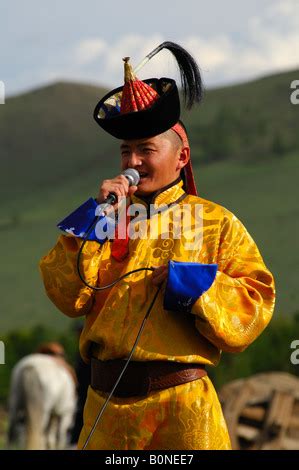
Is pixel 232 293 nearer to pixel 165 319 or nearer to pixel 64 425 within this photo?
pixel 165 319

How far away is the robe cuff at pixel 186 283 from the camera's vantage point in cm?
449

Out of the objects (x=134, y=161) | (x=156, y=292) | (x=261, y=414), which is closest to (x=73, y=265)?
(x=156, y=292)

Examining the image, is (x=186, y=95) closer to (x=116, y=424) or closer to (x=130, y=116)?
(x=130, y=116)

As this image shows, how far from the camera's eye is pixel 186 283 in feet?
14.8

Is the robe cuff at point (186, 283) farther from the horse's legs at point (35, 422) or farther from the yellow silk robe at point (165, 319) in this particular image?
the horse's legs at point (35, 422)

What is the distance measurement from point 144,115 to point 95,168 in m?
52.2

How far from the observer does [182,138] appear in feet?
16.0

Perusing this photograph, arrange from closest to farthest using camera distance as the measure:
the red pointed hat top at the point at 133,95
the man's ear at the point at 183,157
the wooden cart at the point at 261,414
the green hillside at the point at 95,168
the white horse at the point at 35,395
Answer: the red pointed hat top at the point at 133,95 < the man's ear at the point at 183,157 < the wooden cart at the point at 261,414 < the white horse at the point at 35,395 < the green hillside at the point at 95,168

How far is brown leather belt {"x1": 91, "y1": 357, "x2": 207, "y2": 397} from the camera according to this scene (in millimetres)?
4609

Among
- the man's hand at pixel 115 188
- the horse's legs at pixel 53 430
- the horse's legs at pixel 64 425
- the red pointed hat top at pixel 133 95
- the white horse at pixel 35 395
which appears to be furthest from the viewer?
the horse's legs at pixel 64 425

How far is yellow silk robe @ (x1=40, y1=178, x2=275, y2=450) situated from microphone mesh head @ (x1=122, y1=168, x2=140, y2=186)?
0.79 ft

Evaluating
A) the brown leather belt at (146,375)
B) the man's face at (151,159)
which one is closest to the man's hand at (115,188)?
the man's face at (151,159)

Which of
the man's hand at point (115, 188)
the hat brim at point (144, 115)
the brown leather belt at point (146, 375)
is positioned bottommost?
the brown leather belt at point (146, 375)

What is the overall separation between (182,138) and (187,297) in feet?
2.32
